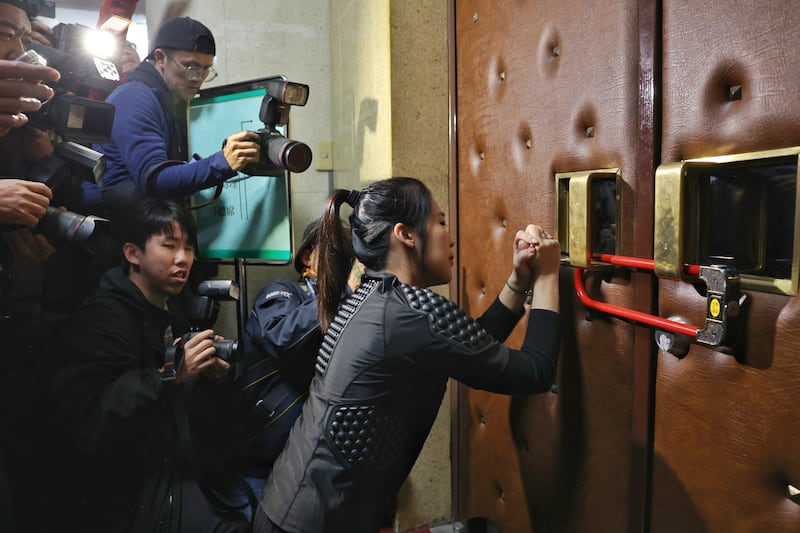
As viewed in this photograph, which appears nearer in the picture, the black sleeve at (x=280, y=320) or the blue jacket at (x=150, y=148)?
the blue jacket at (x=150, y=148)

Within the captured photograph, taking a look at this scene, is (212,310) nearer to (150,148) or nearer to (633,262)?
(150,148)

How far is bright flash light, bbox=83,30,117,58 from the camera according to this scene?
124 centimetres

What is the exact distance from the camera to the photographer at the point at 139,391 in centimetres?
122

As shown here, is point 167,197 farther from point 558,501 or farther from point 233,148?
point 558,501

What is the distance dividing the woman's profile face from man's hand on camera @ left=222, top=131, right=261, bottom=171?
1.92 feet

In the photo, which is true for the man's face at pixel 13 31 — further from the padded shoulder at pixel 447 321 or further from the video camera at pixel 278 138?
the padded shoulder at pixel 447 321

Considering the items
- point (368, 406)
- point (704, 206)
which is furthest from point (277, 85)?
point (704, 206)

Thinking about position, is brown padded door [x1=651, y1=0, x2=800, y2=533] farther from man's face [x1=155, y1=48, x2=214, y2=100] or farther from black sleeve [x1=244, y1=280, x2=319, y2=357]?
man's face [x1=155, y1=48, x2=214, y2=100]

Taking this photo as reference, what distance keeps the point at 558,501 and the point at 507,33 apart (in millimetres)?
1150

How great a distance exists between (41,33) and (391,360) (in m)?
1.09

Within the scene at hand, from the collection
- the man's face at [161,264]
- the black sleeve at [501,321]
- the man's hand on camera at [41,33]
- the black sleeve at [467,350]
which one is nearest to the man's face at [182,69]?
the man's hand on camera at [41,33]

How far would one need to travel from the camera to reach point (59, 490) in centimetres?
119

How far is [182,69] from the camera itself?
138cm

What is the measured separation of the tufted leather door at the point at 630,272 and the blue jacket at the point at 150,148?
0.79m
